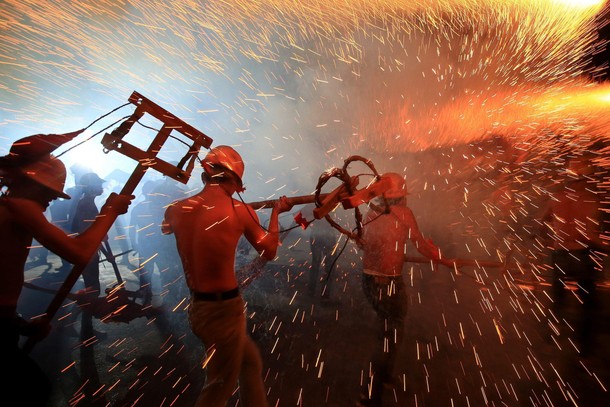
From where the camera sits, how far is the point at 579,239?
168 inches

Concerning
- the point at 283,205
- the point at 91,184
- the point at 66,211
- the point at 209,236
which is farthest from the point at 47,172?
the point at 66,211

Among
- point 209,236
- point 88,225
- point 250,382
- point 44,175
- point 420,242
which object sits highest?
point 44,175

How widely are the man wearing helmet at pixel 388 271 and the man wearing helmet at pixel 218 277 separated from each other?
4.53ft

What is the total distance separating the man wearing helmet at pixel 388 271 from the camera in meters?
3.24

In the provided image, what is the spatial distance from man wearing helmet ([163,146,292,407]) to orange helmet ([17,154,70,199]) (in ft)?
2.76

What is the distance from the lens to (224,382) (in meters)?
2.25

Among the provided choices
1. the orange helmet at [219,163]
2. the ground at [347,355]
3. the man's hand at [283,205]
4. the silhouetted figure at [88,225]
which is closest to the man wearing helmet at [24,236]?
the orange helmet at [219,163]

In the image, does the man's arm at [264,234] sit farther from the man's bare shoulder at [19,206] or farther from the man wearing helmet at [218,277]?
the man's bare shoulder at [19,206]

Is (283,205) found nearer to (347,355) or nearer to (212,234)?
(212,234)

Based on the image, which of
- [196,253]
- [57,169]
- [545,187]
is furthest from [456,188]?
[57,169]

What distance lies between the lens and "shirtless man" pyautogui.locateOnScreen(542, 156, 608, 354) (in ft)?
13.8

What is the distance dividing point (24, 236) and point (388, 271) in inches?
134

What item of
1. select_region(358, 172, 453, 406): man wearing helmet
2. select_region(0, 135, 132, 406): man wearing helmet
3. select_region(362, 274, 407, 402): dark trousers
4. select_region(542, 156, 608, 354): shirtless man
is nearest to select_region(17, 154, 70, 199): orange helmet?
select_region(0, 135, 132, 406): man wearing helmet

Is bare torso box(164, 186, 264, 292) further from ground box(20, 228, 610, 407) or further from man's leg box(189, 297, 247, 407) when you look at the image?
ground box(20, 228, 610, 407)
